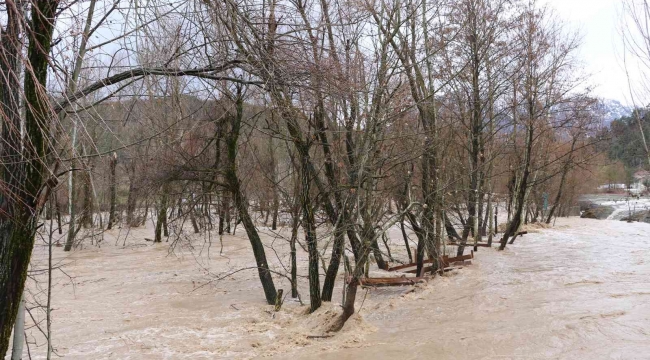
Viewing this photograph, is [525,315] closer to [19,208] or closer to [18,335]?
[18,335]

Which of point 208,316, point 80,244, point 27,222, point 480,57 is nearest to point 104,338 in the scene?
point 208,316

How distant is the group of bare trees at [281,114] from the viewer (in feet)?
11.0

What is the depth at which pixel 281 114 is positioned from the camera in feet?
23.0

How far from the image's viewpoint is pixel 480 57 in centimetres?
1366

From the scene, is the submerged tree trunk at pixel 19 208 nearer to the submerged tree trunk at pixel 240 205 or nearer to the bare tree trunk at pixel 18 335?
the bare tree trunk at pixel 18 335

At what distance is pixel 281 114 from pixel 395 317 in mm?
4273

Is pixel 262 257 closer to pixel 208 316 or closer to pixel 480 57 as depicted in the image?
pixel 208 316

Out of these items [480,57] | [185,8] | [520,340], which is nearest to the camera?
[185,8]

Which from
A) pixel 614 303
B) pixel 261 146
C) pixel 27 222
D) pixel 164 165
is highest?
pixel 261 146

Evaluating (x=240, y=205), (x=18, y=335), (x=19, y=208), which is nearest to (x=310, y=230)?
(x=240, y=205)

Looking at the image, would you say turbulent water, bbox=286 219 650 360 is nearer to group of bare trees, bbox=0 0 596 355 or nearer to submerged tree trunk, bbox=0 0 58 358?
group of bare trees, bbox=0 0 596 355

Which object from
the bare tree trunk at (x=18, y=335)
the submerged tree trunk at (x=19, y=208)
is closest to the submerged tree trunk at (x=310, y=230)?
the bare tree trunk at (x=18, y=335)

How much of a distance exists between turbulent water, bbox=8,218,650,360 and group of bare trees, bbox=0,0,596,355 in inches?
32.2

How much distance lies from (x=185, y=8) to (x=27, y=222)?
1926 mm
